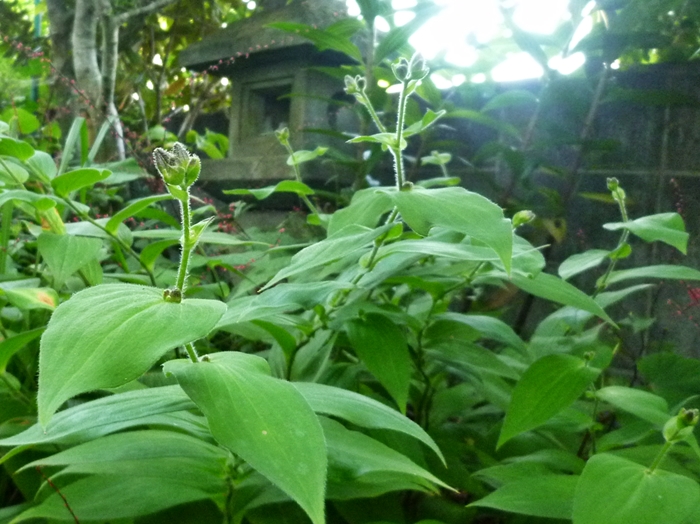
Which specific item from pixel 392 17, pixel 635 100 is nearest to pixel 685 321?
pixel 635 100

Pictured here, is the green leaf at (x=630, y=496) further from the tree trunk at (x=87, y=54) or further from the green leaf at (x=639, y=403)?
the tree trunk at (x=87, y=54)

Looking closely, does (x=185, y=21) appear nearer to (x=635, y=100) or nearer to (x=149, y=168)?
(x=149, y=168)

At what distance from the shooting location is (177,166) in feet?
1.01

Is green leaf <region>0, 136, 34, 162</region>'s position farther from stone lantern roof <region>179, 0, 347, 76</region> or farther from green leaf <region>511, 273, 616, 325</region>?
stone lantern roof <region>179, 0, 347, 76</region>

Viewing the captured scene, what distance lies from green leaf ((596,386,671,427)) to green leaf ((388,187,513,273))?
220mm

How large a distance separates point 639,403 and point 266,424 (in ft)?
1.21

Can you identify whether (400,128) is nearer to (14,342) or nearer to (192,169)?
(192,169)

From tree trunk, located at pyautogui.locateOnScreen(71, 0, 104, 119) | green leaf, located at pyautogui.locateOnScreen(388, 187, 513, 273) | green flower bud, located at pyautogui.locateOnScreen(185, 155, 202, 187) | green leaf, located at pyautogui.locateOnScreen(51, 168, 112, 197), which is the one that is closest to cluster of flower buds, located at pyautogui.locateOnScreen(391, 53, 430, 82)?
green leaf, located at pyautogui.locateOnScreen(388, 187, 513, 273)

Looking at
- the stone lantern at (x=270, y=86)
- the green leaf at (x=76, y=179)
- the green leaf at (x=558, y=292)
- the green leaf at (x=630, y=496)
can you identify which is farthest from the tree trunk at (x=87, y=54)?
the green leaf at (x=630, y=496)

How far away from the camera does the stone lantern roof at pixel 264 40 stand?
1393mm

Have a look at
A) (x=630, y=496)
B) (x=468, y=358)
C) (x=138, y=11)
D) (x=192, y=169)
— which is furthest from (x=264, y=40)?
(x=630, y=496)

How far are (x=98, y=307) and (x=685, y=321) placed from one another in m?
1.20

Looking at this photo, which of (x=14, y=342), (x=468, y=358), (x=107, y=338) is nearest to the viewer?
(x=107, y=338)

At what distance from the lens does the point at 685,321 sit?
1.17 meters
